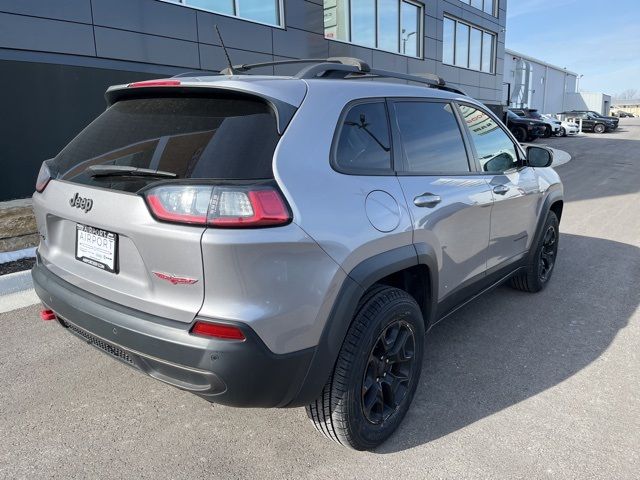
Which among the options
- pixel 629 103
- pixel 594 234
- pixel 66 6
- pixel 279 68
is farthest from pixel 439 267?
pixel 629 103

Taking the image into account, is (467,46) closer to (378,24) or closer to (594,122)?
(378,24)

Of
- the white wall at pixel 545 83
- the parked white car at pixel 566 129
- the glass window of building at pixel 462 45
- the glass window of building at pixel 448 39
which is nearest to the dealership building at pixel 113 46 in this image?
the glass window of building at pixel 448 39

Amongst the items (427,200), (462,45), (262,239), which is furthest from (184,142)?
(462,45)

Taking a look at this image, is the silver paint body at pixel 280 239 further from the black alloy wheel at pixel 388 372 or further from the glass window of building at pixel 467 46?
the glass window of building at pixel 467 46

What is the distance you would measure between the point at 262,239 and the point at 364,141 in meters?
0.87

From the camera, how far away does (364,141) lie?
237cm

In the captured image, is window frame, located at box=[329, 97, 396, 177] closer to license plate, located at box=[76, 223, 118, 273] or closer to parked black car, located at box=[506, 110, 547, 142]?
license plate, located at box=[76, 223, 118, 273]

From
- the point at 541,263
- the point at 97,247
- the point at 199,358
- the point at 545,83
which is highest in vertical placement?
the point at 545,83

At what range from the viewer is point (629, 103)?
4993 inches

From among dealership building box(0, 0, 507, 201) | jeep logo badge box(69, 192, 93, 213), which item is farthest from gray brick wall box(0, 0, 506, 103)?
jeep logo badge box(69, 192, 93, 213)

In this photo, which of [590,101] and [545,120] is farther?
[590,101]

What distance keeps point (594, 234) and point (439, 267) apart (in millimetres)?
5112

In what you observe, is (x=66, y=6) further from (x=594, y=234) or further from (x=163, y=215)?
(x=594, y=234)

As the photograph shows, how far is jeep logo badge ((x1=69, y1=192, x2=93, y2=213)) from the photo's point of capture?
213cm
